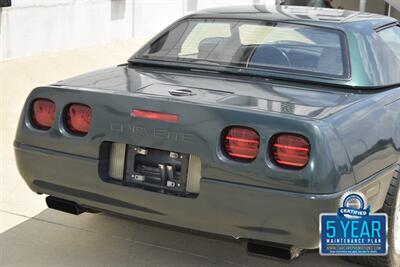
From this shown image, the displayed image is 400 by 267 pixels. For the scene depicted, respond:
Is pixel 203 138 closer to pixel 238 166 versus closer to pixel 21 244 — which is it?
pixel 238 166

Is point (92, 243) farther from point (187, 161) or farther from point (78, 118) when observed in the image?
point (187, 161)

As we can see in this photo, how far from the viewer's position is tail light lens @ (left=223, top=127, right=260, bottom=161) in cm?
309

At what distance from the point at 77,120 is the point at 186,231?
0.88 metres

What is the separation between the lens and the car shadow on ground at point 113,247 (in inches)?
153

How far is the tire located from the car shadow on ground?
0.86ft

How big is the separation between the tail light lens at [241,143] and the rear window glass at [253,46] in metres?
0.96

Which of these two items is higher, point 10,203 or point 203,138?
point 203,138

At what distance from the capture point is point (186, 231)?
11.2 ft

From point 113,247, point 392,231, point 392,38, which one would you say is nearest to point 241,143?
point 392,231

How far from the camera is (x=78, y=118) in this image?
3518 millimetres

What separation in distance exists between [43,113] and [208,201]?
1176 millimetres

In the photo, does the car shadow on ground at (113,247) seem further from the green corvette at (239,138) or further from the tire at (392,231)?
the green corvette at (239,138)

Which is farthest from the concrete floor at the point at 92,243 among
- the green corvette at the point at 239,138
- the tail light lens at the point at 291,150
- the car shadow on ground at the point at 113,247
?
the tail light lens at the point at 291,150

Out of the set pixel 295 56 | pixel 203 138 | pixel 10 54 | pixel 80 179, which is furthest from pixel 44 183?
pixel 10 54
